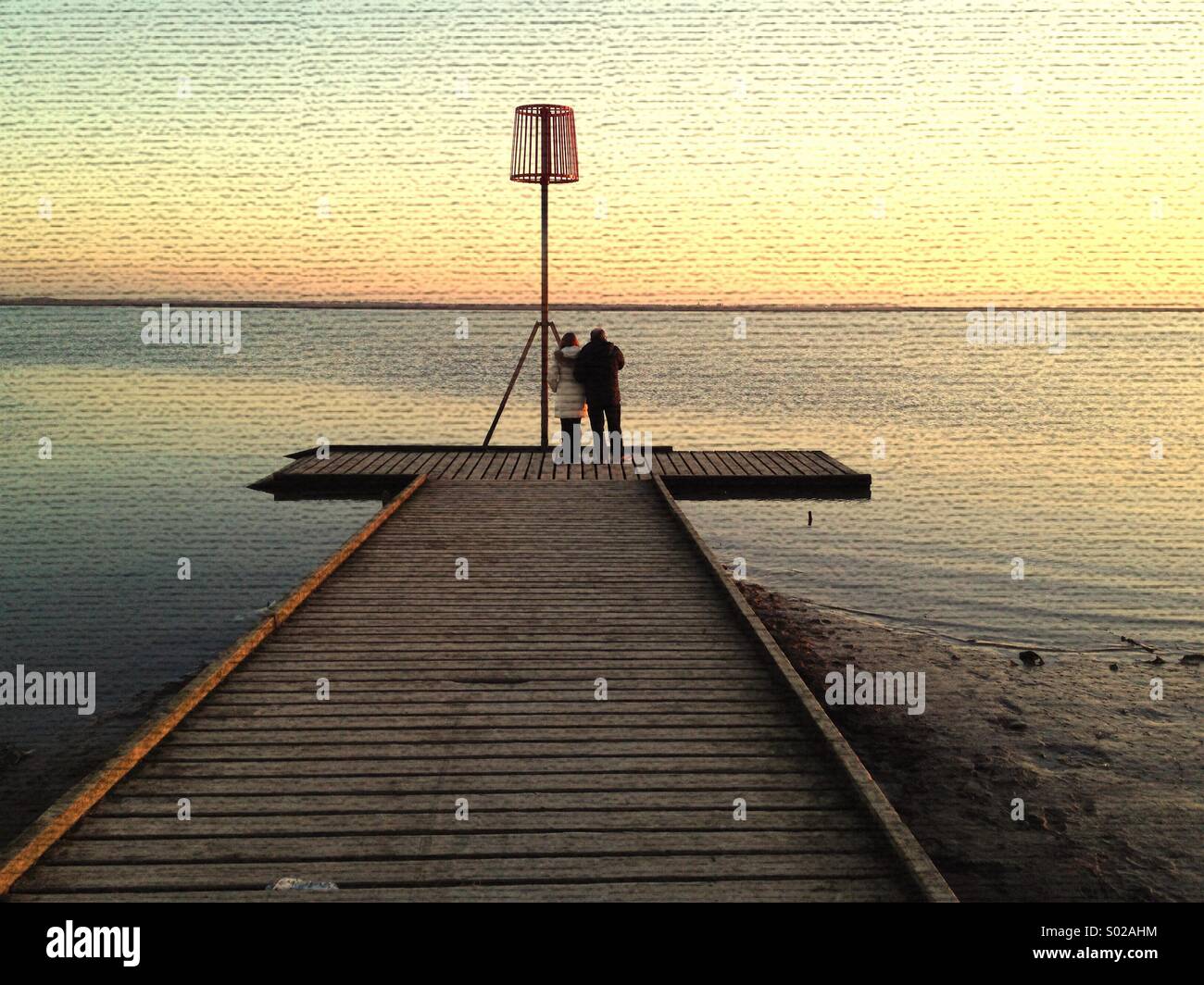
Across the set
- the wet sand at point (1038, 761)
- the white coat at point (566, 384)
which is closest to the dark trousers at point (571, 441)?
the white coat at point (566, 384)

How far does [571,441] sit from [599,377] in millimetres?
1334

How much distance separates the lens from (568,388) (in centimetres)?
1692

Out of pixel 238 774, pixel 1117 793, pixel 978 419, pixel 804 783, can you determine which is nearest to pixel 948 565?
pixel 1117 793

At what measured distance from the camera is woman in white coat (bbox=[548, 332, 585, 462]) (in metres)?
16.8

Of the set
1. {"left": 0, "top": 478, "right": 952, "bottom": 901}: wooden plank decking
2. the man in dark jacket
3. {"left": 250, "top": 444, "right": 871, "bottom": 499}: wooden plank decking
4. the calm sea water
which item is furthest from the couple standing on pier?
{"left": 0, "top": 478, "right": 952, "bottom": 901}: wooden plank decking

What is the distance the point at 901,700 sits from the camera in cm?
1120

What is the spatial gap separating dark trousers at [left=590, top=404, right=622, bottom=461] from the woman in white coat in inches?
10.3

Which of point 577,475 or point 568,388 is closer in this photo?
point 577,475

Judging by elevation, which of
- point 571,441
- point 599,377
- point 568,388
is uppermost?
point 599,377

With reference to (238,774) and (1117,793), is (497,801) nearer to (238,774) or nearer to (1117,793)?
(238,774)

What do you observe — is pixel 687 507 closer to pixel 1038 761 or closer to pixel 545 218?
pixel 545 218

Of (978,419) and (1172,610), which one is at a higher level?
(978,419)

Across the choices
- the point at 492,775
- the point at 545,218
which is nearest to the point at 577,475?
the point at 545,218

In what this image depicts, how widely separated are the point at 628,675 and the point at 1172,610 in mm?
11352
